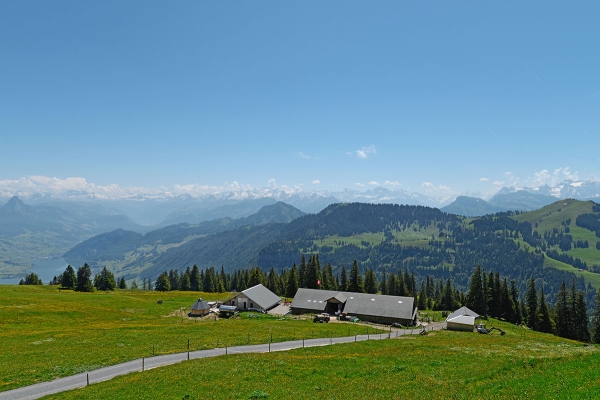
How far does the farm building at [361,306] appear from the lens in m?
78.7

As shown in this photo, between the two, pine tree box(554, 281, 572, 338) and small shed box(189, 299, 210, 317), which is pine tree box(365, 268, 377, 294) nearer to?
pine tree box(554, 281, 572, 338)

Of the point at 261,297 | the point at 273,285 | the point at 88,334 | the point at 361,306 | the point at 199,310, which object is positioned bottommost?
the point at 273,285

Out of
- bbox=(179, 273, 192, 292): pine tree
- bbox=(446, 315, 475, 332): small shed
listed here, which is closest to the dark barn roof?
bbox=(446, 315, 475, 332): small shed

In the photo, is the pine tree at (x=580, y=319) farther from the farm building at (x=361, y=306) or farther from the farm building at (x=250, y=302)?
the farm building at (x=250, y=302)

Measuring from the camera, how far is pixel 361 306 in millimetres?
82812

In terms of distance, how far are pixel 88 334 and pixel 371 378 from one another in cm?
4496

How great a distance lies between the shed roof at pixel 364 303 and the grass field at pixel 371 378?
47.8m

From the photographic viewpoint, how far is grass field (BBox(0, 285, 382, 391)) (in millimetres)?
33625

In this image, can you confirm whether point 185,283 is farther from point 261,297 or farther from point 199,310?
point 199,310

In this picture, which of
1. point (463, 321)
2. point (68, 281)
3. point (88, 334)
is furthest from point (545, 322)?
point (68, 281)

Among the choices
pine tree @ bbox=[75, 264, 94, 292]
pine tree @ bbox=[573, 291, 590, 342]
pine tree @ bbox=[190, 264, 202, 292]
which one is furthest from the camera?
pine tree @ bbox=[190, 264, 202, 292]

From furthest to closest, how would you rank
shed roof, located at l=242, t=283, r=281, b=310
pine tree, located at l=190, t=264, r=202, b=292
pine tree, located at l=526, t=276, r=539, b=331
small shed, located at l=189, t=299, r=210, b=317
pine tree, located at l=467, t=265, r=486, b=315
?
1. pine tree, located at l=190, t=264, r=202, b=292
2. pine tree, located at l=467, t=265, r=486, b=315
3. pine tree, located at l=526, t=276, r=539, b=331
4. shed roof, located at l=242, t=283, r=281, b=310
5. small shed, located at l=189, t=299, r=210, b=317

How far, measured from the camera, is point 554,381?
739 inches

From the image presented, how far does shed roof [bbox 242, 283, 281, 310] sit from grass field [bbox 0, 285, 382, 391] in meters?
7.57
